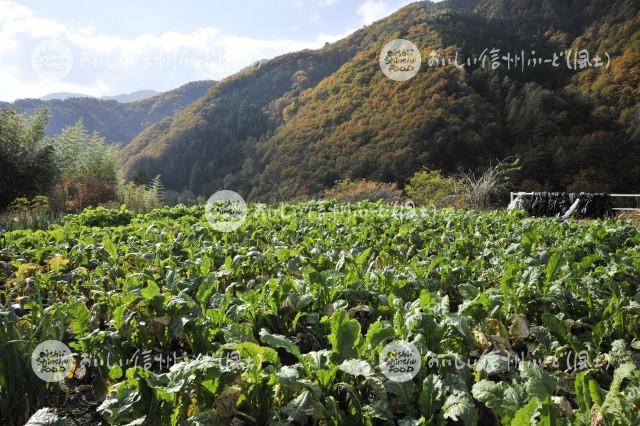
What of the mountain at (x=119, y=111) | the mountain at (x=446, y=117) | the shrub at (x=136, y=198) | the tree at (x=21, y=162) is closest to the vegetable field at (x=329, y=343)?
the shrub at (x=136, y=198)

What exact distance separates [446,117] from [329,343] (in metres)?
28.1

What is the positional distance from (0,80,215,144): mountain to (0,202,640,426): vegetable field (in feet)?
215

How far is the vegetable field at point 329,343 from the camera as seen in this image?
137cm

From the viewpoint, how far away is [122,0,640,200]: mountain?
25.6 m

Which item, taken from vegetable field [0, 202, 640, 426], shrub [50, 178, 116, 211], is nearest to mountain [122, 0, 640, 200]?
shrub [50, 178, 116, 211]

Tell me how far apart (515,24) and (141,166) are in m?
35.0

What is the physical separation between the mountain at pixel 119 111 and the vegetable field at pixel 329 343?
65540 millimetres

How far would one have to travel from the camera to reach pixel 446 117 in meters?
28.1

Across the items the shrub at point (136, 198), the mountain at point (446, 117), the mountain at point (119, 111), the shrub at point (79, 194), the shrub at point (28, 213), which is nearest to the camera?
the shrub at point (28, 213)

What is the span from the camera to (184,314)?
83.8 inches

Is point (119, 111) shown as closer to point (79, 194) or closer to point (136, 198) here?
point (136, 198)

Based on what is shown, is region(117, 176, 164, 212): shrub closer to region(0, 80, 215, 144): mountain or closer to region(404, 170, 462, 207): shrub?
region(404, 170, 462, 207): shrub

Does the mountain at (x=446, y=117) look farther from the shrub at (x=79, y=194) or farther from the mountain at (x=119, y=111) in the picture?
the mountain at (x=119, y=111)

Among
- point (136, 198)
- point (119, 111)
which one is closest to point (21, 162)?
point (136, 198)
